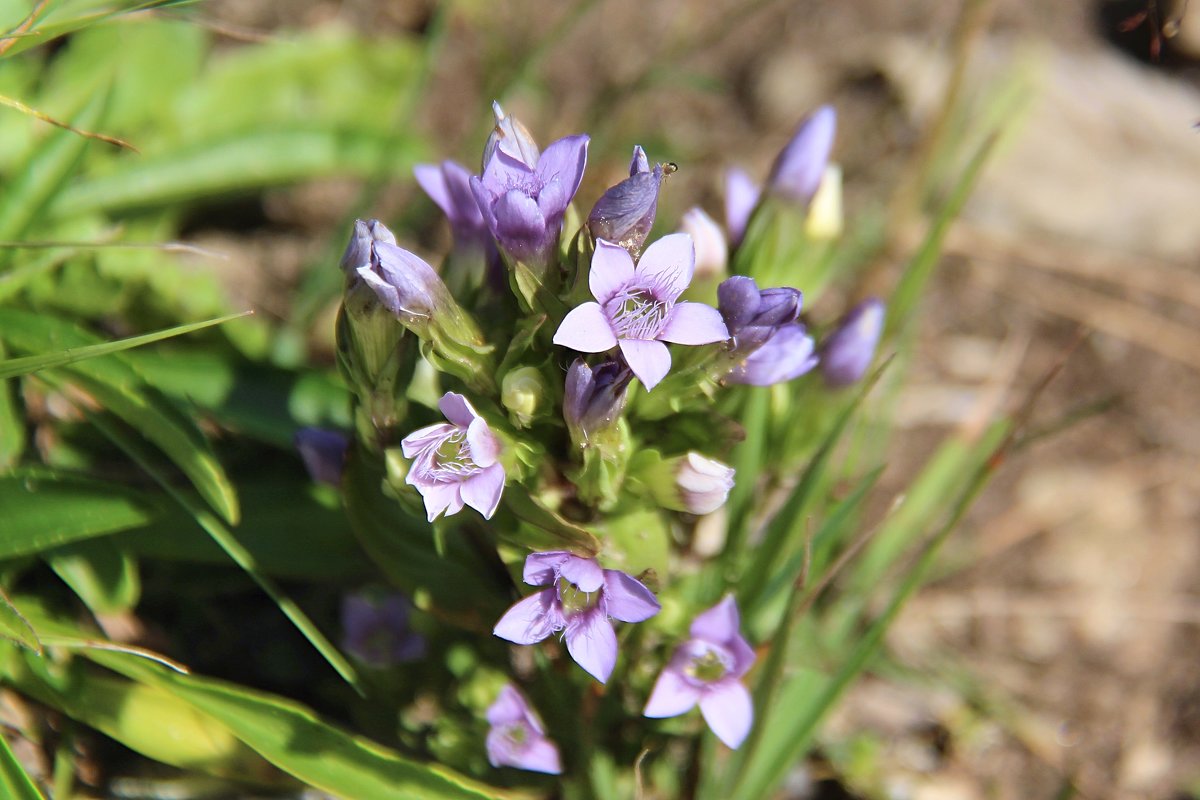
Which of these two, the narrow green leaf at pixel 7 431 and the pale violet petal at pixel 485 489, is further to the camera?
the narrow green leaf at pixel 7 431

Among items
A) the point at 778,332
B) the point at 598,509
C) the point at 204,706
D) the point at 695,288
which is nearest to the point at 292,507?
the point at 204,706

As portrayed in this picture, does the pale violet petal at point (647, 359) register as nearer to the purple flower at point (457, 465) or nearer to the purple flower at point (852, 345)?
the purple flower at point (457, 465)

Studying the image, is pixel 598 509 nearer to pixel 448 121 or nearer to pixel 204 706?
pixel 204 706

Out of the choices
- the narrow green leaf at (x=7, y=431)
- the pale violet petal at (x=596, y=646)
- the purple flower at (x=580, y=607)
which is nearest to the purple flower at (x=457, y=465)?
the purple flower at (x=580, y=607)

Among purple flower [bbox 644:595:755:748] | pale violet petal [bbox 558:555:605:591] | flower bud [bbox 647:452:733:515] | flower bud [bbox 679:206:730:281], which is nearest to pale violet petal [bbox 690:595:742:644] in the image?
purple flower [bbox 644:595:755:748]

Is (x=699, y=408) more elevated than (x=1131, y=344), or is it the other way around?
(x=699, y=408)

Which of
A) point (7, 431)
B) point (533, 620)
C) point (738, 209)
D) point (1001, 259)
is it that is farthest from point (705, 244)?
point (1001, 259)

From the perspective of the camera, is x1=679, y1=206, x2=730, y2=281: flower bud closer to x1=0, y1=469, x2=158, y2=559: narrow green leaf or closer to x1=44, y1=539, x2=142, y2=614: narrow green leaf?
x1=0, y1=469, x2=158, y2=559: narrow green leaf

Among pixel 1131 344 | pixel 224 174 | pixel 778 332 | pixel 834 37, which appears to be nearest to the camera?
Result: pixel 778 332
